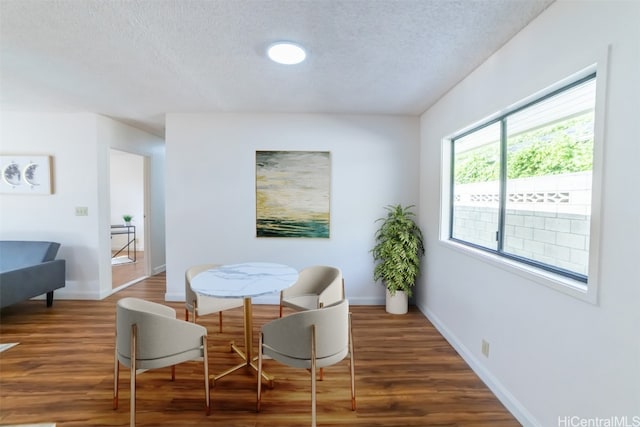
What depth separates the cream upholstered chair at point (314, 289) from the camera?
8.09 ft

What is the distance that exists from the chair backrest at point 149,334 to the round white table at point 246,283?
0.85 feet

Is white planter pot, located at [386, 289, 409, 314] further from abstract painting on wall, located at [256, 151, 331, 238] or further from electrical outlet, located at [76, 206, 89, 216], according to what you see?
electrical outlet, located at [76, 206, 89, 216]

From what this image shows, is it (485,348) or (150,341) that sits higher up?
(150,341)

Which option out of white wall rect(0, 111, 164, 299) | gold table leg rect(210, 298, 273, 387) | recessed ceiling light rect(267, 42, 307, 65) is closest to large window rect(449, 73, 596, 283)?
recessed ceiling light rect(267, 42, 307, 65)

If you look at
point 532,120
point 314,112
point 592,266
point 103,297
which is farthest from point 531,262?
point 103,297

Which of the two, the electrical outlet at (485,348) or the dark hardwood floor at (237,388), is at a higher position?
the electrical outlet at (485,348)

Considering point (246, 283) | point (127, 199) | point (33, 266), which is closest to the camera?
point (246, 283)

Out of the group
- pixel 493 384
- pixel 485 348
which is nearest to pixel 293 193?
pixel 485 348

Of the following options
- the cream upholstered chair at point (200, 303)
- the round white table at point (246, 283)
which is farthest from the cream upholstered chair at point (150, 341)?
the cream upholstered chair at point (200, 303)

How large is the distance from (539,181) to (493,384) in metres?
1.46

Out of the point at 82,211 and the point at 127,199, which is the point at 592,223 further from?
the point at 127,199

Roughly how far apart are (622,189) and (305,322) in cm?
161

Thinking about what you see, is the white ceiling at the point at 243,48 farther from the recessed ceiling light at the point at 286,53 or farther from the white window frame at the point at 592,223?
the white window frame at the point at 592,223

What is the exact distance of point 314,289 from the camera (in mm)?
2771
